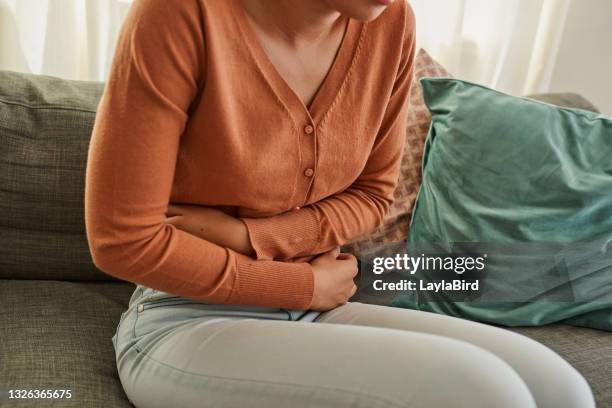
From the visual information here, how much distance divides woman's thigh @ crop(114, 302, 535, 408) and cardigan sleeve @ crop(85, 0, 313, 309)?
0.26 feet

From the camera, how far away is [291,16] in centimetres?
101

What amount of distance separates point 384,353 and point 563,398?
10.0 inches

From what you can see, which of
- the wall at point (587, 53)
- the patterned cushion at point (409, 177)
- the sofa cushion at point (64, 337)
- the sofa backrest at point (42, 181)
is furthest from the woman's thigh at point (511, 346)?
the wall at point (587, 53)

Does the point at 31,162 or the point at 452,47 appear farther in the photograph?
the point at 452,47

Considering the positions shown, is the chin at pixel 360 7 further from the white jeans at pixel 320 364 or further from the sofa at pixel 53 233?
the sofa at pixel 53 233

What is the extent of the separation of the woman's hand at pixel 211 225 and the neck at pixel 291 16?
0.92ft

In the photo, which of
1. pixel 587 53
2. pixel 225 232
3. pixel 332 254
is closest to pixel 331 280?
pixel 332 254

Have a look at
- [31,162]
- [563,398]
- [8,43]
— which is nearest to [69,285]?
[31,162]

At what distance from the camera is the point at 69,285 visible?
4.70 feet

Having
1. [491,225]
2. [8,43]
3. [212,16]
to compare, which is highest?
[212,16]

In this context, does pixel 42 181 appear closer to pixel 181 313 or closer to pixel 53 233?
pixel 53 233

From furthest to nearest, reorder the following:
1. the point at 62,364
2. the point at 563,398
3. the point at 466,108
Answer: the point at 466,108 < the point at 62,364 < the point at 563,398

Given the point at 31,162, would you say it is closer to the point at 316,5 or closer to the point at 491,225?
the point at 316,5

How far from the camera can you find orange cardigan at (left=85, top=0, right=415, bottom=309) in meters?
0.87
